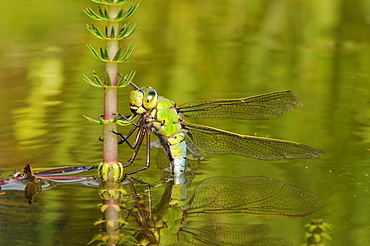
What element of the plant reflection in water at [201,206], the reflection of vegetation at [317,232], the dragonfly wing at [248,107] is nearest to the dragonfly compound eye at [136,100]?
the plant reflection in water at [201,206]

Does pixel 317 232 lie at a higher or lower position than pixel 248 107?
lower

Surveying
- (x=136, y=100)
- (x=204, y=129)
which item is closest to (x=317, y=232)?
(x=136, y=100)

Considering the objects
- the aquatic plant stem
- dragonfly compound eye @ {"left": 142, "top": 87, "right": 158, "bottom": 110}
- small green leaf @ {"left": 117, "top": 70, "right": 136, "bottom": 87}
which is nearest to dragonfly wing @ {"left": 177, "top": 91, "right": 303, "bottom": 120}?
dragonfly compound eye @ {"left": 142, "top": 87, "right": 158, "bottom": 110}

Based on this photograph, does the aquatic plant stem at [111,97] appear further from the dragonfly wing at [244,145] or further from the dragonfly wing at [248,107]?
the dragonfly wing at [248,107]

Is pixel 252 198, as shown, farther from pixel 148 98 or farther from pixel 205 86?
pixel 205 86

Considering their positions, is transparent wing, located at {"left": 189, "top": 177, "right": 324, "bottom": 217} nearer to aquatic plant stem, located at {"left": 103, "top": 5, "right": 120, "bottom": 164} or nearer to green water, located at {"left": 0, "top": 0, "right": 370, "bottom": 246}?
green water, located at {"left": 0, "top": 0, "right": 370, "bottom": 246}

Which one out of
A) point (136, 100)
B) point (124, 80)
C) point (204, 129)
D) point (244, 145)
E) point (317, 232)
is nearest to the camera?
point (317, 232)

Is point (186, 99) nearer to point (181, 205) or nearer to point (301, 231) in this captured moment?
point (181, 205)
